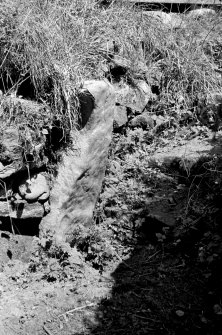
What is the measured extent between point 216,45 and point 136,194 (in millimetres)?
2911

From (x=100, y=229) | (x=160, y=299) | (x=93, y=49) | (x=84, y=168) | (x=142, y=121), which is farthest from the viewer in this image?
(x=142, y=121)

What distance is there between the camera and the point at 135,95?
6738 millimetres

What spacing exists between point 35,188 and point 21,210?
255 mm

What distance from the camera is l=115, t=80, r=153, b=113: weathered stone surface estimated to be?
6602 millimetres

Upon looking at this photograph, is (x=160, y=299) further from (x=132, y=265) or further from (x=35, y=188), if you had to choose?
(x=35, y=188)

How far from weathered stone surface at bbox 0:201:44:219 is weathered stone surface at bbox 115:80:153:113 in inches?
82.4

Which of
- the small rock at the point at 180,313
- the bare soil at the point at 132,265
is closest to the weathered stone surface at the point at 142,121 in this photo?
the bare soil at the point at 132,265

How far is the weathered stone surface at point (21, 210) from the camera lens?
188 inches

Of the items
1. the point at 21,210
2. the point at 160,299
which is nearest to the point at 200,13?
the point at 21,210

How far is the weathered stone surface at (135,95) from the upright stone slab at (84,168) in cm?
90

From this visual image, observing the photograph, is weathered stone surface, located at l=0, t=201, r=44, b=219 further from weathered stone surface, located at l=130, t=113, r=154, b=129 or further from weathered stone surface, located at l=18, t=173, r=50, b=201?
weathered stone surface, located at l=130, t=113, r=154, b=129

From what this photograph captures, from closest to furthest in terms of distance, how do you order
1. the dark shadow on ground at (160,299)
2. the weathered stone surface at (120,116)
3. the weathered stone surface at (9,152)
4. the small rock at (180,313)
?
the dark shadow on ground at (160,299) < the small rock at (180,313) < the weathered stone surface at (9,152) < the weathered stone surface at (120,116)

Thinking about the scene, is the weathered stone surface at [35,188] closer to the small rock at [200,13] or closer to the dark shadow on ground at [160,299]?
the dark shadow on ground at [160,299]

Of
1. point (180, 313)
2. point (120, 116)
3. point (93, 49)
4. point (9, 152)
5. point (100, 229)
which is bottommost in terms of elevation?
point (180, 313)
